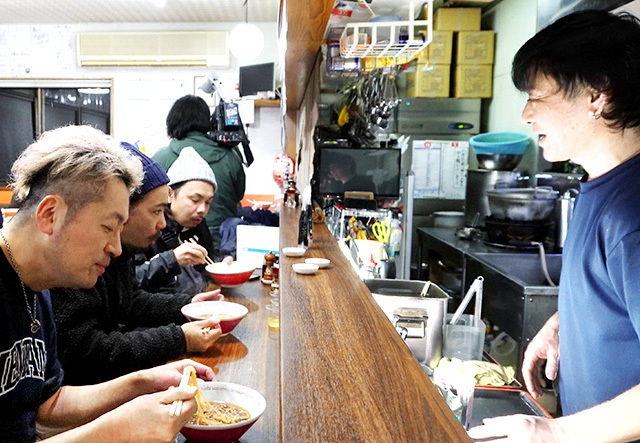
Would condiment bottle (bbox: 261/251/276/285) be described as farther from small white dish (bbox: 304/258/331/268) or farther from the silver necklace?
the silver necklace

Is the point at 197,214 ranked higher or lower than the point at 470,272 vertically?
higher

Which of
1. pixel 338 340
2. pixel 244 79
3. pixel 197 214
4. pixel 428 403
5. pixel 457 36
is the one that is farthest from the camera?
pixel 244 79

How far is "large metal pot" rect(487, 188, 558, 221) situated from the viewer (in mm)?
3477

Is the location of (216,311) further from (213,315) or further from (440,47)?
(440,47)

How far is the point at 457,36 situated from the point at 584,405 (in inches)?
180

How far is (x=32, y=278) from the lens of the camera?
1.16 meters

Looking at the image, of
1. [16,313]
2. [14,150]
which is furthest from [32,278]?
[14,150]

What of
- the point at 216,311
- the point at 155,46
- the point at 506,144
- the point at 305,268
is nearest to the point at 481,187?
the point at 506,144

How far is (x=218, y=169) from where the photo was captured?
144 inches

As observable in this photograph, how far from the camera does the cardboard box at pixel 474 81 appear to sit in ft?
17.0

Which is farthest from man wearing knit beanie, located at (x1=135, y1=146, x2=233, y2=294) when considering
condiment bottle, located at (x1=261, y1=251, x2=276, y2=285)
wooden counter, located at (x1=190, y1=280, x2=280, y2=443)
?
wooden counter, located at (x1=190, y1=280, x2=280, y2=443)

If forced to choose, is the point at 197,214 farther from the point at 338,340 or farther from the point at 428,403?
the point at 428,403

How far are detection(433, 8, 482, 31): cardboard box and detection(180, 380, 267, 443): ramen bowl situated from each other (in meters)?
4.77

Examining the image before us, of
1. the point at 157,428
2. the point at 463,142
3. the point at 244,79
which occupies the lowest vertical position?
the point at 157,428
